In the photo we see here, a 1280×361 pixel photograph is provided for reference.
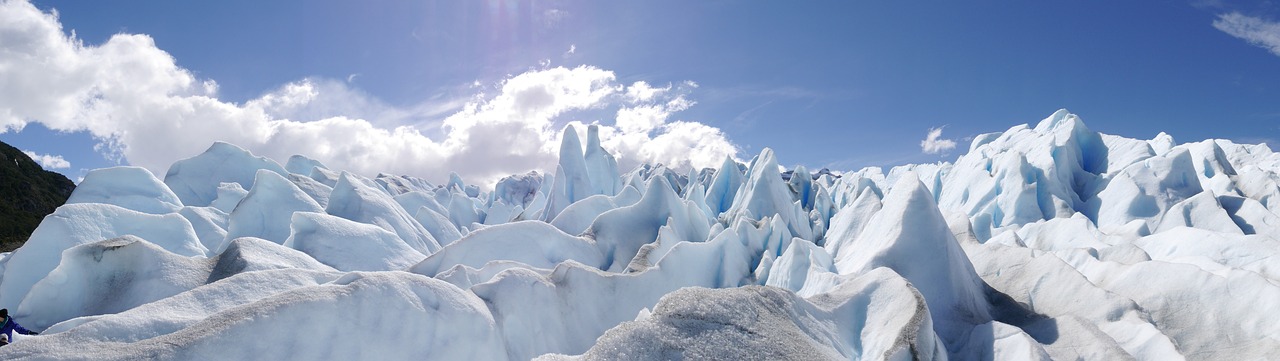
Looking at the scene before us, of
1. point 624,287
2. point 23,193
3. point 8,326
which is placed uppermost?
point 23,193

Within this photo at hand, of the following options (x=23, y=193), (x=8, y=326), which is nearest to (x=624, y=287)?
(x=8, y=326)

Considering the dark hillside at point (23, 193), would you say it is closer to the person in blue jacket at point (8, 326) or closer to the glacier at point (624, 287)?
the glacier at point (624, 287)

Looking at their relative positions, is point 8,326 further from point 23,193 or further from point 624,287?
point 23,193

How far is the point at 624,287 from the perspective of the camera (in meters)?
7.04

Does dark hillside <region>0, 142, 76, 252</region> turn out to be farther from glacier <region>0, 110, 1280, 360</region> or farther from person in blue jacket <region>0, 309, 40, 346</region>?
person in blue jacket <region>0, 309, 40, 346</region>

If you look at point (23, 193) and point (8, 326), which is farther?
point (23, 193)

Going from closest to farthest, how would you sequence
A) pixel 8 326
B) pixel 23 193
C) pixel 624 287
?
1. pixel 8 326
2. pixel 624 287
3. pixel 23 193

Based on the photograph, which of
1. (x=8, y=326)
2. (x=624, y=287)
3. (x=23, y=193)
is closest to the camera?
(x=8, y=326)

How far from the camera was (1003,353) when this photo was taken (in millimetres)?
4625

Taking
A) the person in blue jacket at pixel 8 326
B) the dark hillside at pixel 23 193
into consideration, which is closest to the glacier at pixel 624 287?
the person in blue jacket at pixel 8 326

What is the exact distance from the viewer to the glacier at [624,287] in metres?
3.66

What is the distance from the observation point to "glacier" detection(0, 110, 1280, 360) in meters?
3.66

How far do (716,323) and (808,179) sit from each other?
36.9 metres

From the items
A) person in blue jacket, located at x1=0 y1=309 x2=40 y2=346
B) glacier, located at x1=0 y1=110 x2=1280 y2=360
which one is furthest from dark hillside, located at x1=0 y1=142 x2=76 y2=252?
person in blue jacket, located at x1=0 y1=309 x2=40 y2=346
